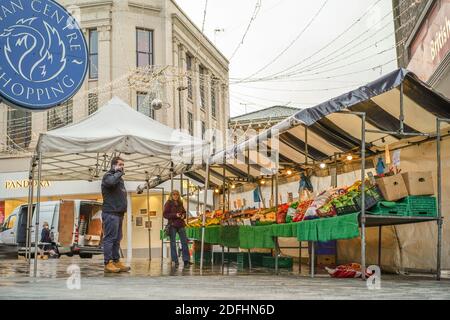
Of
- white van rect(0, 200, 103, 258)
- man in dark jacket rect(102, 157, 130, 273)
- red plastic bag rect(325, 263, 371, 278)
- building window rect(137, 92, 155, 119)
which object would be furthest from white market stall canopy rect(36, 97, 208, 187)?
building window rect(137, 92, 155, 119)

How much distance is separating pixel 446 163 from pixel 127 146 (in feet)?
19.7

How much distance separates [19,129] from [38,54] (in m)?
26.2

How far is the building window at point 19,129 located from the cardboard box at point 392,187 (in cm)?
2729

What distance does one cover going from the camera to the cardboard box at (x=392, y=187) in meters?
9.40

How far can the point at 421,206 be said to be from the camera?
9.74 m

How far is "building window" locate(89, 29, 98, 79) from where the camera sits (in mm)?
34281

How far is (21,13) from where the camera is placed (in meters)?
8.95

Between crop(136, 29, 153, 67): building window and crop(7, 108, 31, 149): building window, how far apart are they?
6756 mm

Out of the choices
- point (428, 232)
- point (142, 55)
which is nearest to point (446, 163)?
point (428, 232)

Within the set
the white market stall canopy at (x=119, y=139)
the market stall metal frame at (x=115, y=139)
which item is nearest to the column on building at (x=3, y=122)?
the market stall metal frame at (x=115, y=139)

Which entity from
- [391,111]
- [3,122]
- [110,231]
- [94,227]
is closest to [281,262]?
[110,231]

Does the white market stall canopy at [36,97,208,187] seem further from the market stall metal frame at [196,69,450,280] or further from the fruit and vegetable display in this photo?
the market stall metal frame at [196,69,450,280]

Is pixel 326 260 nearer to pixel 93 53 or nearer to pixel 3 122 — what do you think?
pixel 93 53

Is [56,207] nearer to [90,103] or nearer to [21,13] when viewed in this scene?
[90,103]
